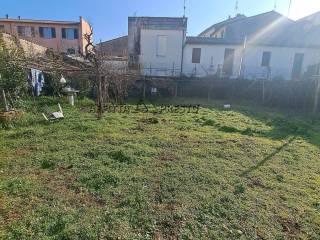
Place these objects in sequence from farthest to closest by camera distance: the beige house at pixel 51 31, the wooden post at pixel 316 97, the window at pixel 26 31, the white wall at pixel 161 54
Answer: the window at pixel 26 31 < the beige house at pixel 51 31 < the white wall at pixel 161 54 < the wooden post at pixel 316 97

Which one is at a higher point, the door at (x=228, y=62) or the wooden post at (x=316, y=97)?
the door at (x=228, y=62)

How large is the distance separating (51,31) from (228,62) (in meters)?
24.1

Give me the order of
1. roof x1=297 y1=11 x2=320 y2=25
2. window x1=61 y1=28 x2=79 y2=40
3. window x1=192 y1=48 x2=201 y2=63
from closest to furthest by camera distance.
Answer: window x1=192 y1=48 x2=201 y2=63 → roof x1=297 y1=11 x2=320 y2=25 → window x1=61 y1=28 x2=79 y2=40

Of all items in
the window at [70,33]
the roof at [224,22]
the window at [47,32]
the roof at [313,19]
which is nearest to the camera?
the roof at [313,19]

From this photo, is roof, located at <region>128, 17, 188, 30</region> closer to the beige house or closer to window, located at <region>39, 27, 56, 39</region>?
the beige house

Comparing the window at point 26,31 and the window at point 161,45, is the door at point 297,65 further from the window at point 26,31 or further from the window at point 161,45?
the window at point 26,31

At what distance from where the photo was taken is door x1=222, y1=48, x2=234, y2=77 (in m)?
20.7

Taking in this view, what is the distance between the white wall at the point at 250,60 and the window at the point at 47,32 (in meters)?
21.0

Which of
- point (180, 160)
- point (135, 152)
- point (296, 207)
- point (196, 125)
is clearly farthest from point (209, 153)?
point (196, 125)

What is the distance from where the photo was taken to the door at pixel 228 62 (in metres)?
20.7

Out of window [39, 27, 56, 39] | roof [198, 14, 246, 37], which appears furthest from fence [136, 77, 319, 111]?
window [39, 27, 56, 39]

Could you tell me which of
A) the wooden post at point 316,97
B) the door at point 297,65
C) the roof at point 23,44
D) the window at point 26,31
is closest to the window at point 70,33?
the window at point 26,31

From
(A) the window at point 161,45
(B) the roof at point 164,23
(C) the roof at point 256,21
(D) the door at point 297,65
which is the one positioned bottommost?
(D) the door at point 297,65

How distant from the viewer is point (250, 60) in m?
21.0
